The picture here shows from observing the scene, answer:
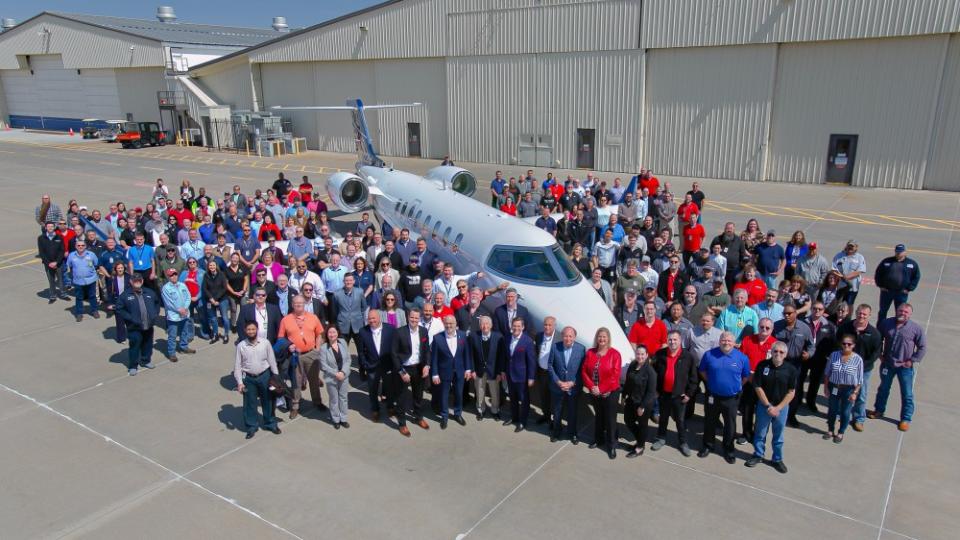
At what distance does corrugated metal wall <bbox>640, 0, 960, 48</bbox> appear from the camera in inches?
934

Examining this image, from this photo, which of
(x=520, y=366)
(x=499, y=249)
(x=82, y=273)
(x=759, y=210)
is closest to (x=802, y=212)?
(x=759, y=210)

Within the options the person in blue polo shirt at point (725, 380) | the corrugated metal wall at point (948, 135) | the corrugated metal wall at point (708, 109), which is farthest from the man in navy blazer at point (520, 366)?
the corrugated metal wall at point (948, 135)

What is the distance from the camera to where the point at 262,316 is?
920 cm

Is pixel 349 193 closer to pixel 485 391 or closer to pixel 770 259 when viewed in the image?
pixel 485 391

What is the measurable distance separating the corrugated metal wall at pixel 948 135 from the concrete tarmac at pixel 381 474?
17794 mm

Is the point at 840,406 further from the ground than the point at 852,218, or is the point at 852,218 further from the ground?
the point at 852,218

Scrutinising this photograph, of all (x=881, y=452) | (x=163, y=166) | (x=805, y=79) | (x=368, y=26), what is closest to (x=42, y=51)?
(x=163, y=166)

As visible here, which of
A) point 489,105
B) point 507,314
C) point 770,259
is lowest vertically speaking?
point 507,314

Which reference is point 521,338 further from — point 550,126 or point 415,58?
point 415,58

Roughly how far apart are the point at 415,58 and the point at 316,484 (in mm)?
33852

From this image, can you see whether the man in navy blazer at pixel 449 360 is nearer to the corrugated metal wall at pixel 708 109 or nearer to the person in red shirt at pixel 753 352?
the person in red shirt at pixel 753 352

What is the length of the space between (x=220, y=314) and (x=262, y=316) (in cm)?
311

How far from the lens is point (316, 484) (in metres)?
7.53

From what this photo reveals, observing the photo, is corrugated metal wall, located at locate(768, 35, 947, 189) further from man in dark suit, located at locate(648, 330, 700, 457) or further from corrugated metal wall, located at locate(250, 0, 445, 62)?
man in dark suit, located at locate(648, 330, 700, 457)
